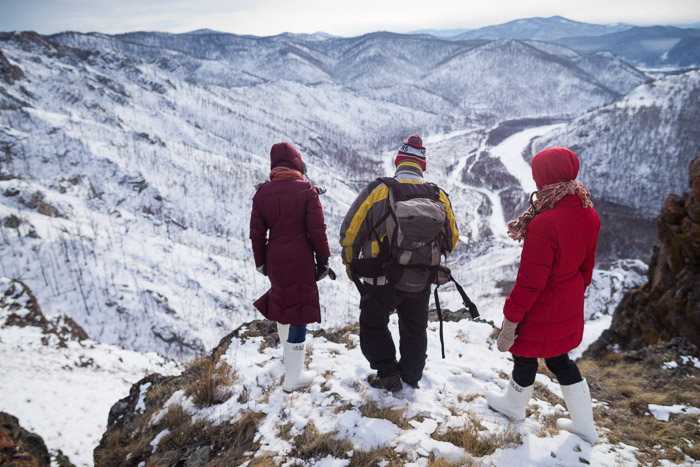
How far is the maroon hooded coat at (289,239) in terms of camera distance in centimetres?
340

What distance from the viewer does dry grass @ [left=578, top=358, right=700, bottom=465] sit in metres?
3.11

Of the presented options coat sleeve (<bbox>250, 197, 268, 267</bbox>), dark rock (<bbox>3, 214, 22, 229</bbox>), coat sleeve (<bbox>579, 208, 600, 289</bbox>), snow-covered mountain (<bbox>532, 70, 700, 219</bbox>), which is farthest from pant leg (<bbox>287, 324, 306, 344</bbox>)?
snow-covered mountain (<bbox>532, 70, 700, 219</bbox>)

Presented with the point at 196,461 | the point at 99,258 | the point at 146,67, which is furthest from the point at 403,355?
the point at 146,67

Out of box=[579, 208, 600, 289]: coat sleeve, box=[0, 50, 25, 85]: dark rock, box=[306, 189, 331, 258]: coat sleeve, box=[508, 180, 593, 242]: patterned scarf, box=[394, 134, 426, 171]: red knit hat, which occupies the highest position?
box=[0, 50, 25, 85]: dark rock

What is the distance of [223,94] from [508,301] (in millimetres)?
79552

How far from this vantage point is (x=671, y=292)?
7.26m

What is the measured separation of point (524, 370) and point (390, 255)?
1687 mm

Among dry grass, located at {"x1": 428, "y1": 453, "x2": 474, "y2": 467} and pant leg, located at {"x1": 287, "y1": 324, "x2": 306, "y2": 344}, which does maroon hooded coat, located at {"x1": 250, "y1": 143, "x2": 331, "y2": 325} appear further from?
dry grass, located at {"x1": 428, "y1": 453, "x2": 474, "y2": 467}

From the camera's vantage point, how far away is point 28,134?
82.5 feet

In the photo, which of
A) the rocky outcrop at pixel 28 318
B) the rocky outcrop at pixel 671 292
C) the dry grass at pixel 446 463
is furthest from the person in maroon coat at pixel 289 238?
the rocky outcrop at pixel 28 318

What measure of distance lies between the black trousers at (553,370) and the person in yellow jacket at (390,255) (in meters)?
0.96

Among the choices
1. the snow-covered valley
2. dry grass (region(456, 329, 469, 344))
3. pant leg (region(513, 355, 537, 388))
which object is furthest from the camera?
dry grass (region(456, 329, 469, 344))

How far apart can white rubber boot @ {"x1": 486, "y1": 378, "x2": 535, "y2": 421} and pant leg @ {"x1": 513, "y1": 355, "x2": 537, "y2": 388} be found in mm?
66

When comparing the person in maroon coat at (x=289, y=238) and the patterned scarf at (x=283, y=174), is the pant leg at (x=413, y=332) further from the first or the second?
the patterned scarf at (x=283, y=174)
